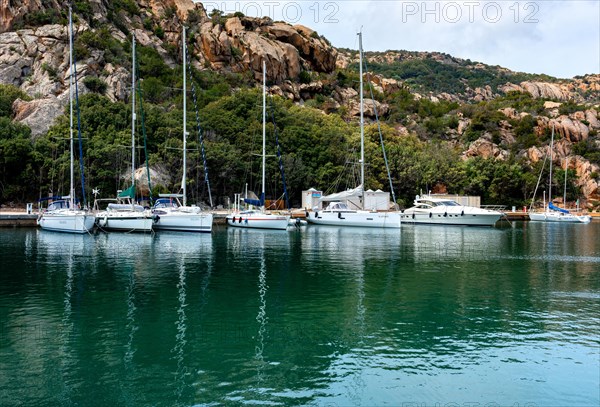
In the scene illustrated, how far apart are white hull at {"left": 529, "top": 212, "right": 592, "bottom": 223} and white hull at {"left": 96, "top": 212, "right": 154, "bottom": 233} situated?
175ft

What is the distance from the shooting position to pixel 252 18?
353 ft

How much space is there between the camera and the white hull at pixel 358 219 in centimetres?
5227

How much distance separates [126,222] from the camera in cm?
4372

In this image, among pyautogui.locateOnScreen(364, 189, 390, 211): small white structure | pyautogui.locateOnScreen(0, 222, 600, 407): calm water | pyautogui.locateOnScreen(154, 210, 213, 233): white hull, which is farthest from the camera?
pyautogui.locateOnScreen(364, 189, 390, 211): small white structure

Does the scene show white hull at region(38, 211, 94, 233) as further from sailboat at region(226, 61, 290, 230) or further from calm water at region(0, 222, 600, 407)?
sailboat at region(226, 61, 290, 230)

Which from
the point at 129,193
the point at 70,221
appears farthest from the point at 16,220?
the point at 129,193

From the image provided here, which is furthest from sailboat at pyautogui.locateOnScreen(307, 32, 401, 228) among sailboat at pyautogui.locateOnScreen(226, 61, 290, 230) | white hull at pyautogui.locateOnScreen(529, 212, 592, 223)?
white hull at pyautogui.locateOnScreen(529, 212, 592, 223)

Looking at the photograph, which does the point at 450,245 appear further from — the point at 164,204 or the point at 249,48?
the point at 249,48

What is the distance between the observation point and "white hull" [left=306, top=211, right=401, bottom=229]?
52272 millimetres

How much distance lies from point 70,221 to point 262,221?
1613cm

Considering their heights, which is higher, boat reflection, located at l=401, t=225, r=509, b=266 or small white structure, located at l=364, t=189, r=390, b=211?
small white structure, located at l=364, t=189, r=390, b=211

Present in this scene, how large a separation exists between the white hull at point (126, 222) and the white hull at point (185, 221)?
1.46m

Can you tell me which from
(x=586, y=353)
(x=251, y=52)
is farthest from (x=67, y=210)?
(x=251, y=52)

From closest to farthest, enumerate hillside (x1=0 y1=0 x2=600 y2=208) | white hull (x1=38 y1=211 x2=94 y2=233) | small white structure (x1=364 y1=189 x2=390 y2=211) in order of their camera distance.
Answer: white hull (x1=38 y1=211 x2=94 y2=233)
hillside (x1=0 y1=0 x2=600 y2=208)
small white structure (x1=364 y1=189 x2=390 y2=211)
